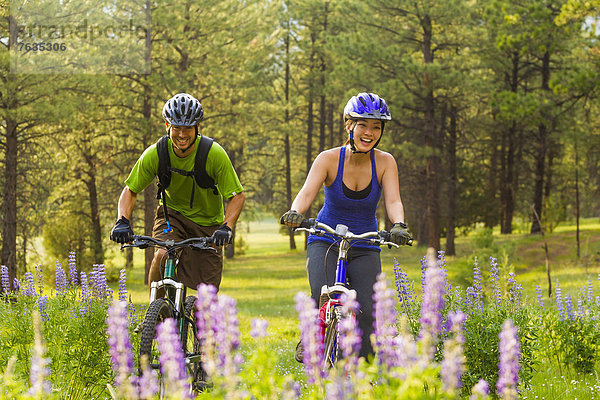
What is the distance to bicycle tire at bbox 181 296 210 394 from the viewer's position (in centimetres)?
465

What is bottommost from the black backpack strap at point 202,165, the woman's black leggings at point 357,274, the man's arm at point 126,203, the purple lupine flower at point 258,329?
the woman's black leggings at point 357,274

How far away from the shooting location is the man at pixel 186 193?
4.77m

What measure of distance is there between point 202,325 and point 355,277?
2.41 meters

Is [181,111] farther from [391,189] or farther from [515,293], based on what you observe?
[515,293]

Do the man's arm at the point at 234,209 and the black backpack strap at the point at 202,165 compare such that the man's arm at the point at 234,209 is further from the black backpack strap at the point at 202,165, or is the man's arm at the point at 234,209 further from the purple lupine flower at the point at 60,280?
the purple lupine flower at the point at 60,280

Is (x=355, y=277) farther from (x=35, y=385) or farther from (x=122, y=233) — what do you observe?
(x=35, y=385)

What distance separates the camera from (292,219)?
423cm

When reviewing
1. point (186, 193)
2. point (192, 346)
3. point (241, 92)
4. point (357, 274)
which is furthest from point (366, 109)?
point (241, 92)

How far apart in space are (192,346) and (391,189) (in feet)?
6.33

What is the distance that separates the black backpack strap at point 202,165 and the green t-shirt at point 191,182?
0.12 feet

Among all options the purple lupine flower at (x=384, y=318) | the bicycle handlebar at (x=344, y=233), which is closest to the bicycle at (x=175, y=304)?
the bicycle handlebar at (x=344, y=233)

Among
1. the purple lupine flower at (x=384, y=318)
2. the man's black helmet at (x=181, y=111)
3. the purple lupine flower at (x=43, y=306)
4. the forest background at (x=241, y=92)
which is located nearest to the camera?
the purple lupine flower at (x=384, y=318)

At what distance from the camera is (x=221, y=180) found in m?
5.14

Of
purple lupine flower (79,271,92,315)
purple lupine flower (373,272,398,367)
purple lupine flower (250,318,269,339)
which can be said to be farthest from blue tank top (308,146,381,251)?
purple lupine flower (250,318,269,339)
